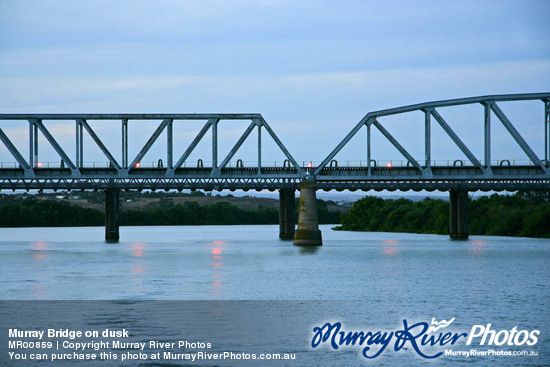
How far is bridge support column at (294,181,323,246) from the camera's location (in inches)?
4131

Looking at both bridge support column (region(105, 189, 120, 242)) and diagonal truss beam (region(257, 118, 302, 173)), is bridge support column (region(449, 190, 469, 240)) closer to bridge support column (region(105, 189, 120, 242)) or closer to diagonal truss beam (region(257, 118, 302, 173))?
diagonal truss beam (region(257, 118, 302, 173))

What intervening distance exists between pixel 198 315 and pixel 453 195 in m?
108

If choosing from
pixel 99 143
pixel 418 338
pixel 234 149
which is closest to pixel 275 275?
pixel 418 338

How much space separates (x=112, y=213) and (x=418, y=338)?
11371 cm

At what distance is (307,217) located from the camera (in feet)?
348

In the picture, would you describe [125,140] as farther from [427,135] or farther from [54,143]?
[427,135]

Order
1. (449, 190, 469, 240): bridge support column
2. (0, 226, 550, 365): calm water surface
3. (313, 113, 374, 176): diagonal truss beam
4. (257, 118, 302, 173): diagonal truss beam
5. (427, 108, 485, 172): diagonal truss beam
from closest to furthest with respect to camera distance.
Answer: (0, 226, 550, 365): calm water surface, (427, 108, 485, 172): diagonal truss beam, (313, 113, 374, 176): diagonal truss beam, (257, 118, 302, 173): diagonal truss beam, (449, 190, 469, 240): bridge support column

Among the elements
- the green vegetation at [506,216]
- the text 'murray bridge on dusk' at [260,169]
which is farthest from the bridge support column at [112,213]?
the green vegetation at [506,216]

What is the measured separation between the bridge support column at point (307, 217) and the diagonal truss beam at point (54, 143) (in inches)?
1340

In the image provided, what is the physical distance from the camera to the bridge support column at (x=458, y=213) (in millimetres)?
142125

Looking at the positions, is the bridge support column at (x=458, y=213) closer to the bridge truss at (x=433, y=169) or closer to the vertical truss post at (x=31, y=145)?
the bridge truss at (x=433, y=169)

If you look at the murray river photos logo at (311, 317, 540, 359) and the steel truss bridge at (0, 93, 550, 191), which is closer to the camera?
the murray river photos logo at (311, 317, 540, 359)

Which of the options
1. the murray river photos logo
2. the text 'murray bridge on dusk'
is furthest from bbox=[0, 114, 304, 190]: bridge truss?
the murray river photos logo

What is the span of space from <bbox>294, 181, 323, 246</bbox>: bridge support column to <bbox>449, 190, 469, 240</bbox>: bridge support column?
135 ft
